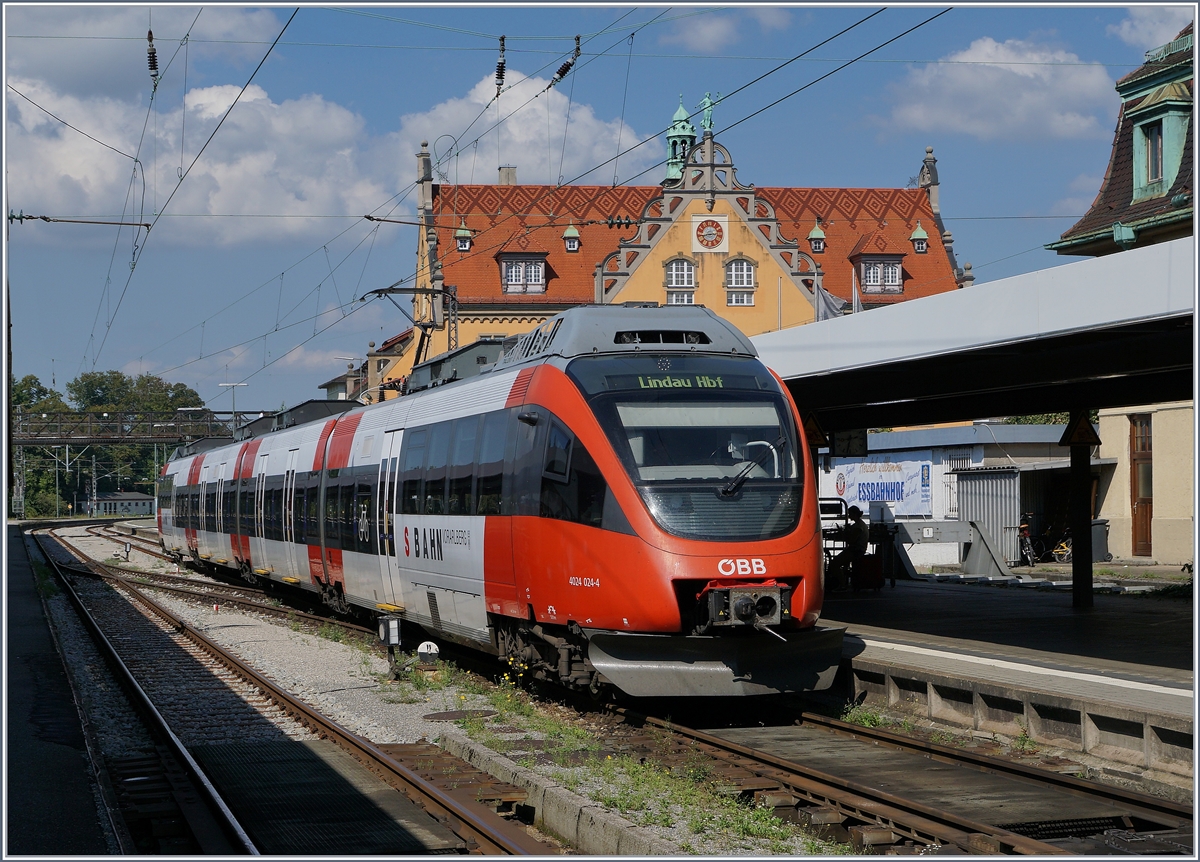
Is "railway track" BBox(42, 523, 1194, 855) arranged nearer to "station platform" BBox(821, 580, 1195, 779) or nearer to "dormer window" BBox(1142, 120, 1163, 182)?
"station platform" BBox(821, 580, 1195, 779)

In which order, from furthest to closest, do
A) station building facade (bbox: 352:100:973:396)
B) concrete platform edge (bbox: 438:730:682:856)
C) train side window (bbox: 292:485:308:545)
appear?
station building facade (bbox: 352:100:973:396) → train side window (bbox: 292:485:308:545) → concrete platform edge (bbox: 438:730:682:856)

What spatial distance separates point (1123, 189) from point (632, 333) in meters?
19.7

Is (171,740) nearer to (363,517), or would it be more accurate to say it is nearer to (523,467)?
(523,467)

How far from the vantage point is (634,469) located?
11.0 m

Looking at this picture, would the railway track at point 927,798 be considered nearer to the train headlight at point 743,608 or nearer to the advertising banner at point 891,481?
the train headlight at point 743,608

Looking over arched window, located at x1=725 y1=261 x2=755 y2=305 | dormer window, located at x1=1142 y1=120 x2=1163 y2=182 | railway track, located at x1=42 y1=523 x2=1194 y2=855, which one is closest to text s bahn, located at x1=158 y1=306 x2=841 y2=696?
railway track, located at x1=42 y1=523 x2=1194 y2=855

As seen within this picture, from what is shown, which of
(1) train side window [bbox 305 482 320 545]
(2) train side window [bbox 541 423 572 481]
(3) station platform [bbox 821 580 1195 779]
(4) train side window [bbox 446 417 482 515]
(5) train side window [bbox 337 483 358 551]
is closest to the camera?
(3) station platform [bbox 821 580 1195 779]

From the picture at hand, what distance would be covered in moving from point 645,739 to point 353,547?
9.04 metres

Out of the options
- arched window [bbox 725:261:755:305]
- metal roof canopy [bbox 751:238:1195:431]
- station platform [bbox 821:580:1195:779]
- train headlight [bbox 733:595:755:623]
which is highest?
arched window [bbox 725:261:755:305]

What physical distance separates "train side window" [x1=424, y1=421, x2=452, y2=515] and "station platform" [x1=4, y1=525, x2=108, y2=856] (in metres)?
4.32

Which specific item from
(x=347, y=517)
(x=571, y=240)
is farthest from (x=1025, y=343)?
(x=571, y=240)

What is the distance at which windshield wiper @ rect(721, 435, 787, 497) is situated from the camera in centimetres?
1107

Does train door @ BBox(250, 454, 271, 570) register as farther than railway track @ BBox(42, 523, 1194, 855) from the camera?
Yes

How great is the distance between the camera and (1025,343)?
12.0 m
